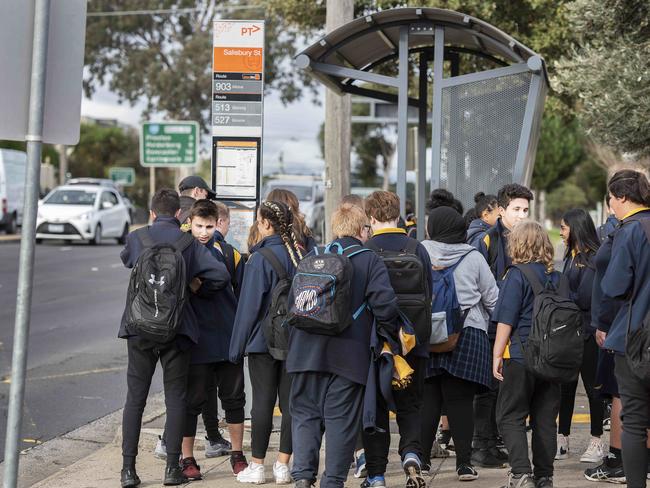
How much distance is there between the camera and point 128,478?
6492mm

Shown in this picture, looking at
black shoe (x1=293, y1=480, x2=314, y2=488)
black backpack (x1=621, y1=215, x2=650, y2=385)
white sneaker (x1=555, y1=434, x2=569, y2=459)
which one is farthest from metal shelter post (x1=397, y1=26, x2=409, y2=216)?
black backpack (x1=621, y1=215, x2=650, y2=385)

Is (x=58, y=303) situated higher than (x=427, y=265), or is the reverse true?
(x=427, y=265)

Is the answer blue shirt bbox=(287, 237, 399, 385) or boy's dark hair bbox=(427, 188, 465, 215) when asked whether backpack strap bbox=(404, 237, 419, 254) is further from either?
boy's dark hair bbox=(427, 188, 465, 215)

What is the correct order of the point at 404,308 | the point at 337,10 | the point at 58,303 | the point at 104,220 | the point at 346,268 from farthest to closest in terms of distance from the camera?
the point at 104,220 < the point at 58,303 < the point at 337,10 < the point at 404,308 < the point at 346,268

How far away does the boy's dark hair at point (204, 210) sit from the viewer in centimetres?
679

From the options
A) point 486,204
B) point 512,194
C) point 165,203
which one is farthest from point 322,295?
point 486,204

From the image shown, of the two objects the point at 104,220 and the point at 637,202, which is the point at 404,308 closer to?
the point at 637,202

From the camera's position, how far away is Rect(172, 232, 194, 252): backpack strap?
6.39m

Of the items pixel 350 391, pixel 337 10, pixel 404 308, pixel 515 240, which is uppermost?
pixel 337 10

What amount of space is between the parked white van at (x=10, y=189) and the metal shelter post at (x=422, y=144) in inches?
930

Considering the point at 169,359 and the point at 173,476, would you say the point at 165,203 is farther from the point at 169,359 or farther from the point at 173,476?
the point at 173,476

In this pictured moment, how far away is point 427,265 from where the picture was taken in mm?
6332

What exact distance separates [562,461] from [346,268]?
2.68 metres

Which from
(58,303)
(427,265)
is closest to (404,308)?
(427,265)
